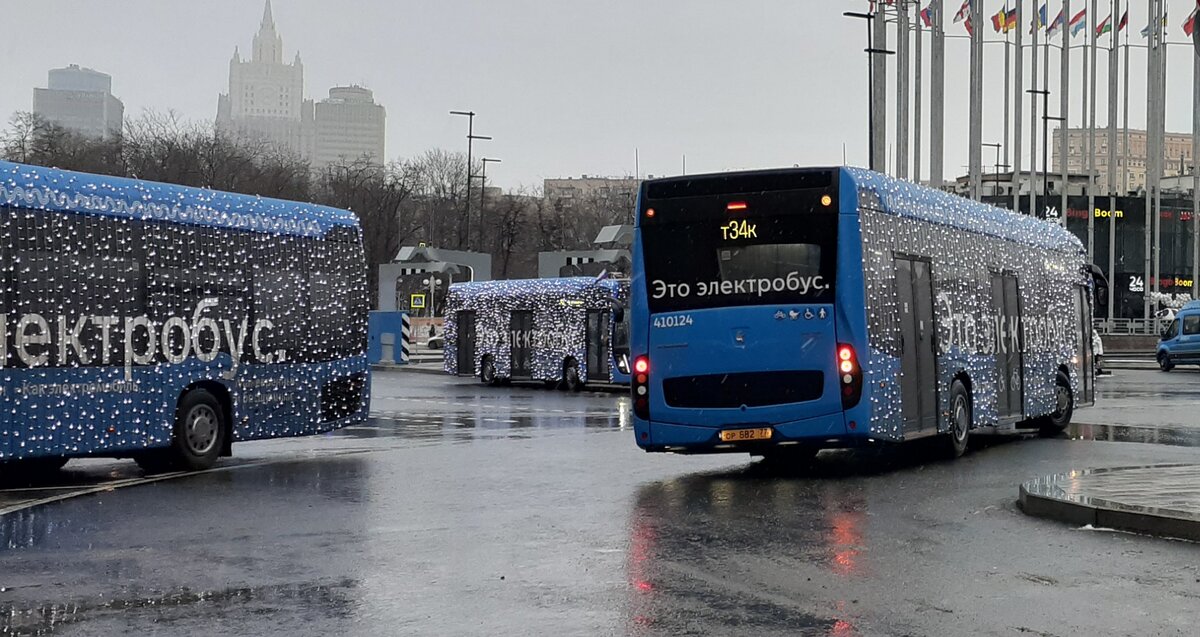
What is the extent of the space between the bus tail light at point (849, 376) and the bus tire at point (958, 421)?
3300mm

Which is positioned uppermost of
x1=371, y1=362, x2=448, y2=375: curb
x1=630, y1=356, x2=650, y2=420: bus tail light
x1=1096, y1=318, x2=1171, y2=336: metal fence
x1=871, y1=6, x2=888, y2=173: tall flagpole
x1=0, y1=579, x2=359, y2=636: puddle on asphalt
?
x1=871, y1=6, x2=888, y2=173: tall flagpole

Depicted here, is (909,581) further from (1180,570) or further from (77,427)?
(77,427)

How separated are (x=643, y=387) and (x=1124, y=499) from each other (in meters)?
5.16

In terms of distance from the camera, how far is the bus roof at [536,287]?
4131 cm

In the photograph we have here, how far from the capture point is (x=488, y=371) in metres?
46.1

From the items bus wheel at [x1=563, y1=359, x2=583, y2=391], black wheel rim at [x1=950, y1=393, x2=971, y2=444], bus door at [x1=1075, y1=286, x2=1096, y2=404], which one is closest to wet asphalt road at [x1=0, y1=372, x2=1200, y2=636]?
black wheel rim at [x1=950, y1=393, x2=971, y2=444]

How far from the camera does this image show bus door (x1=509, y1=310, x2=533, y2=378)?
145 feet

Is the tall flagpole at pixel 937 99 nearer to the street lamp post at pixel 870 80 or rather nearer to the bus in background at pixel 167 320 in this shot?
the street lamp post at pixel 870 80

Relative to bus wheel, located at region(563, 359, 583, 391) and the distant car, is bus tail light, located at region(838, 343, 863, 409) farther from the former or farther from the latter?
the distant car

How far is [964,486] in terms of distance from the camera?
15367 millimetres

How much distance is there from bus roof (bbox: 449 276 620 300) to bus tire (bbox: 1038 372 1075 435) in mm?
18314

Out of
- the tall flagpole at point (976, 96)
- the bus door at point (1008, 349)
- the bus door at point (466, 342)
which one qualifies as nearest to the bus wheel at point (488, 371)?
the bus door at point (466, 342)

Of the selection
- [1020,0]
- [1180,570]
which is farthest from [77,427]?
[1020,0]

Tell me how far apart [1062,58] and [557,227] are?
152 ft
